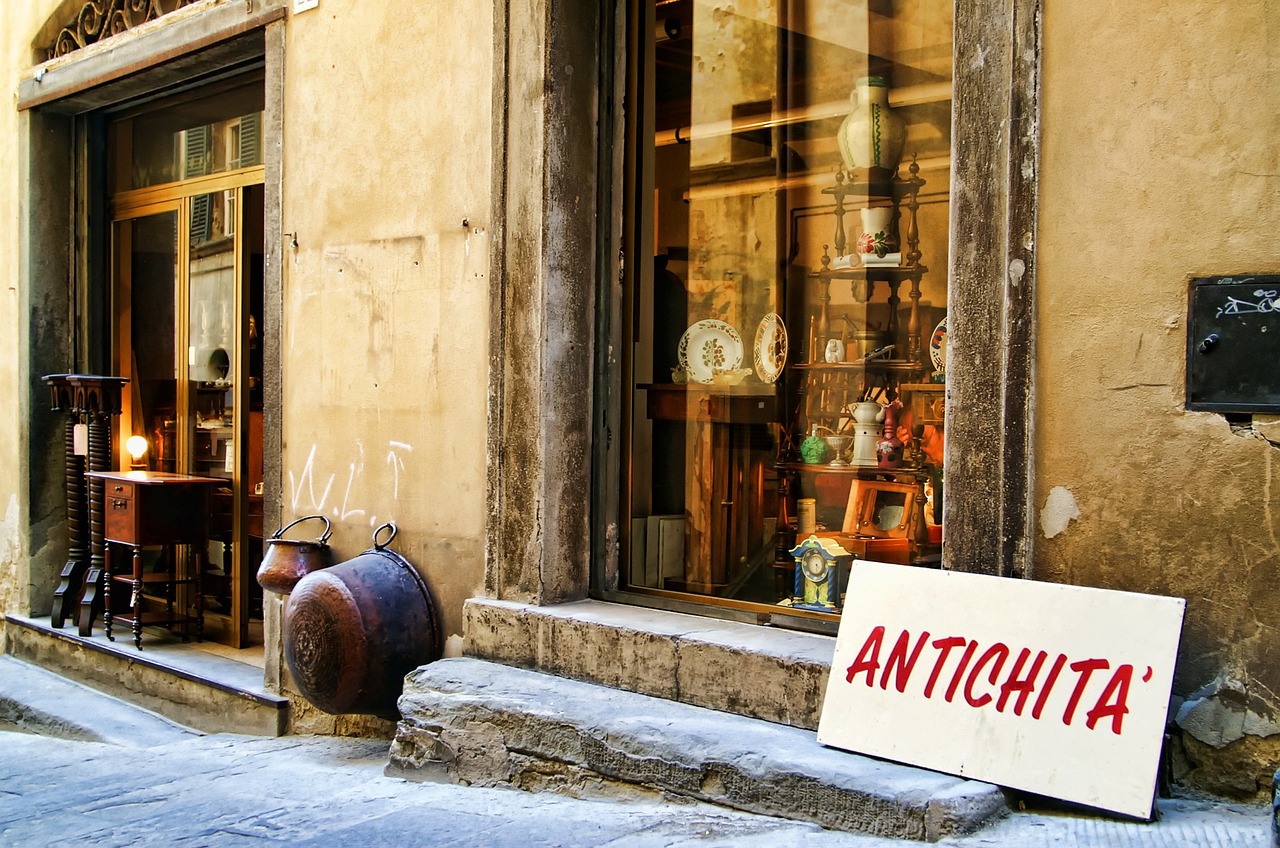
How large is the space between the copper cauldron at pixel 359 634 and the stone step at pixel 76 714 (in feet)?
4.75

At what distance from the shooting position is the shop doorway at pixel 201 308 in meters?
6.87

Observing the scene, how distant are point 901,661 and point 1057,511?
0.58 meters

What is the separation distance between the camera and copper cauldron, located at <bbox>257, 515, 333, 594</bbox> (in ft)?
17.3

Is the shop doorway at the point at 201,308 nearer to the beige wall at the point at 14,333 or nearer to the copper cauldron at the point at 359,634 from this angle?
the beige wall at the point at 14,333

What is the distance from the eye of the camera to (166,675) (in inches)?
249

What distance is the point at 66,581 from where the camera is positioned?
7051 mm

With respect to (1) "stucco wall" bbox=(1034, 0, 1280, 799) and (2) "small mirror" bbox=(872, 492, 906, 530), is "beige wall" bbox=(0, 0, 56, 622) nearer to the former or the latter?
(2) "small mirror" bbox=(872, 492, 906, 530)

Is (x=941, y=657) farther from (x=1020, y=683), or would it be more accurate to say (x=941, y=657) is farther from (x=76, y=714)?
(x=76, y=714)

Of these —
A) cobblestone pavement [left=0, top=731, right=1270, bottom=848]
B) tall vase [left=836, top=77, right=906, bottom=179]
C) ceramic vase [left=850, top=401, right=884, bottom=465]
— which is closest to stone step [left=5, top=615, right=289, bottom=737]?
cobblestone pavement [left=0, top=731, right=1270, bottom=848]

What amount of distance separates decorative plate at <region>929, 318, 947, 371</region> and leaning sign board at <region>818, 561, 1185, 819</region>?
90 centimetres

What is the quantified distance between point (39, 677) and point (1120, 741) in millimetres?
6043

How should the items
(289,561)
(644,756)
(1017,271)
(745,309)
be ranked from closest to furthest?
(1017,271), (644,756), (745,309), (289,561)

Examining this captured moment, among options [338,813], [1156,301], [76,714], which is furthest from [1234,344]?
[76,714]

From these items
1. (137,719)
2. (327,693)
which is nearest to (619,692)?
(327,693)
